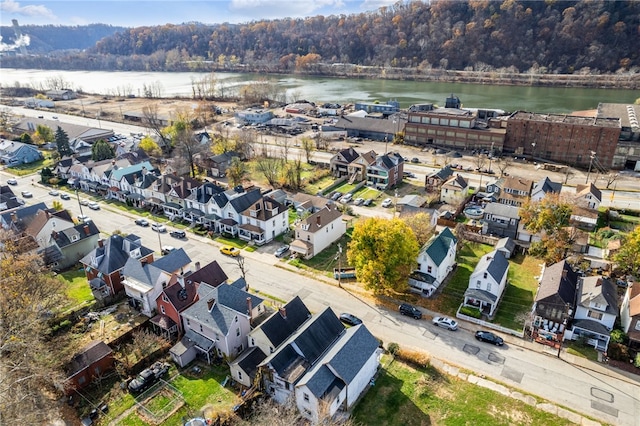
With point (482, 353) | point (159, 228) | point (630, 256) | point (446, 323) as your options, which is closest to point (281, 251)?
point (159, 228)

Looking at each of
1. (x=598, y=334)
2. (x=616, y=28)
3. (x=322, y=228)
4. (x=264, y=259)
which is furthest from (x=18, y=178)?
(x=616, y=28)

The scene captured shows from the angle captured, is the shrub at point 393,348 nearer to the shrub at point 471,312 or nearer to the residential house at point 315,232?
the shrub at point 471,312

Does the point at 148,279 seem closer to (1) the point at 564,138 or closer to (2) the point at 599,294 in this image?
(2) the point at 599,294

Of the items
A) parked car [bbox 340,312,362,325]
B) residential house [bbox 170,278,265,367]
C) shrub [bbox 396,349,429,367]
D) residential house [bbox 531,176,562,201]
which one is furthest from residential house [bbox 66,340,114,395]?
residential house [bbox 531,176,562,201]

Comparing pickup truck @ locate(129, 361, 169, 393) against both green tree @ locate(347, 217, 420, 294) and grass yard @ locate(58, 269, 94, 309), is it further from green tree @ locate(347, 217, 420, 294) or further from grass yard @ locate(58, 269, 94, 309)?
green tree @ locate(347, 217, 420, 294)

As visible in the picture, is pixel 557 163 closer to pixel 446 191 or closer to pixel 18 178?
pixel 446 191

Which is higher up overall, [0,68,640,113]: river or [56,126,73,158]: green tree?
[0,68,640,113]: river
